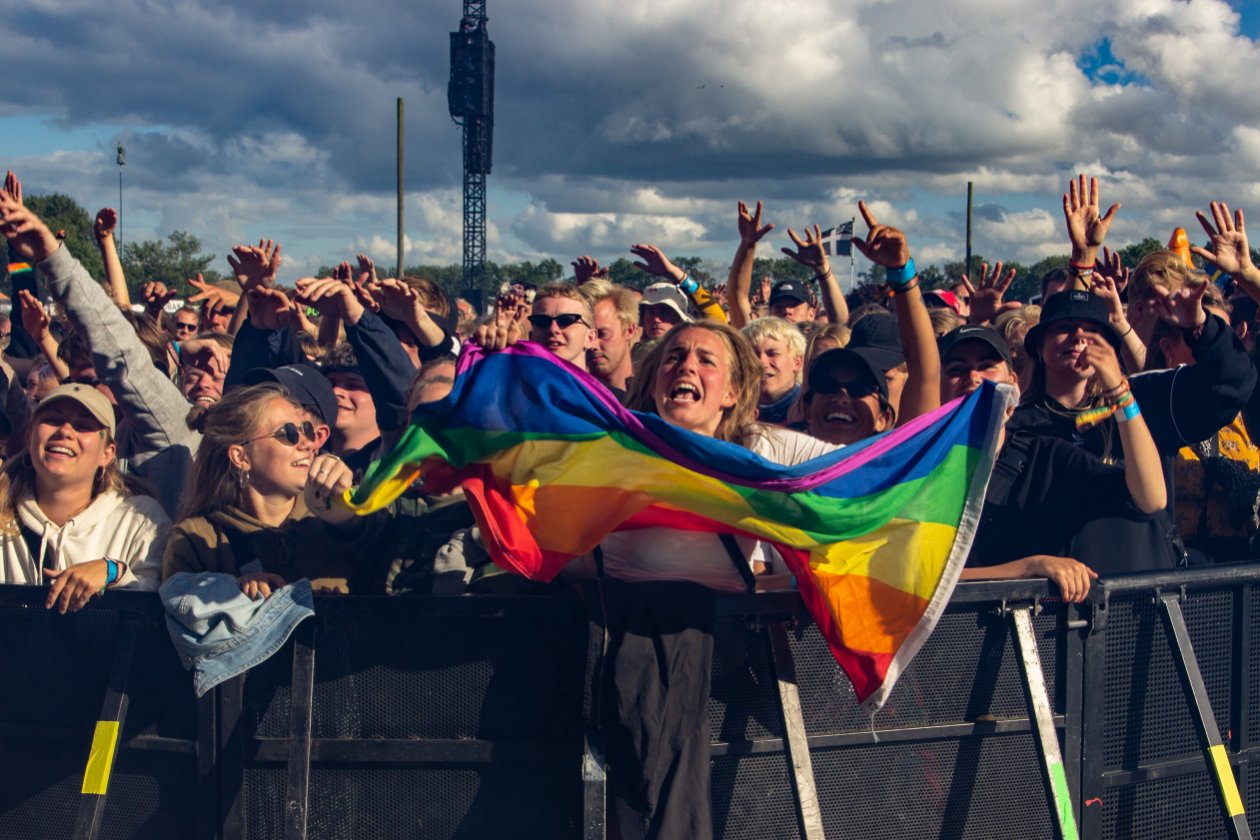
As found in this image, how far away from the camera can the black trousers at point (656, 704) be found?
2.97 m

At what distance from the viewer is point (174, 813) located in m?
3.24

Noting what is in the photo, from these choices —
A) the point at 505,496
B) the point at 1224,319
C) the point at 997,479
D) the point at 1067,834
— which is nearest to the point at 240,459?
the point at 505,496

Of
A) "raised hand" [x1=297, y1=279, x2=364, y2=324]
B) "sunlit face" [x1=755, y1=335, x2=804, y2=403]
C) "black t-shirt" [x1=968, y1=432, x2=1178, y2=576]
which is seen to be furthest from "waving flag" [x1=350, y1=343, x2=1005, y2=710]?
"sunlit face" [x1=755, y1=335, x2=804, y2=403]

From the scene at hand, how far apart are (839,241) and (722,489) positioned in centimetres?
1168

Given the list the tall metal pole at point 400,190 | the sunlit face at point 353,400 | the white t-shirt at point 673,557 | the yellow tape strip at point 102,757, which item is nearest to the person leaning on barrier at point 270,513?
the yellow tape strip at point 102,757

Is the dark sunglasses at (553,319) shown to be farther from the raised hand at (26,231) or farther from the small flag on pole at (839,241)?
the small flag on pole at (839,241)

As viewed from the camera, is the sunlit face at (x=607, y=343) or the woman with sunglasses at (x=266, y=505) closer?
the woman with sunglasses at (x=266, y=505)

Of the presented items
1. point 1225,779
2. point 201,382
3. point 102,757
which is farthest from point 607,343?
point 1225,779

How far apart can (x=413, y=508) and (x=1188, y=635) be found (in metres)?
2.36

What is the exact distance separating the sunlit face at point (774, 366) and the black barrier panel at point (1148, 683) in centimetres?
243

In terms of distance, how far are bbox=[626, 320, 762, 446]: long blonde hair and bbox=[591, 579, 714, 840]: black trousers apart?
892 millimetres

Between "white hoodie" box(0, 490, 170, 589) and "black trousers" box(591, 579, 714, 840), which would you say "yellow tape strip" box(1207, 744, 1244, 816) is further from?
"white hoodie" box(0, 490, 170, 589)

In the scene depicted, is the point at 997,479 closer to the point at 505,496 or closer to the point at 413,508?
the point at 505,496

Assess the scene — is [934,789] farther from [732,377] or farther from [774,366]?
[774,366]
